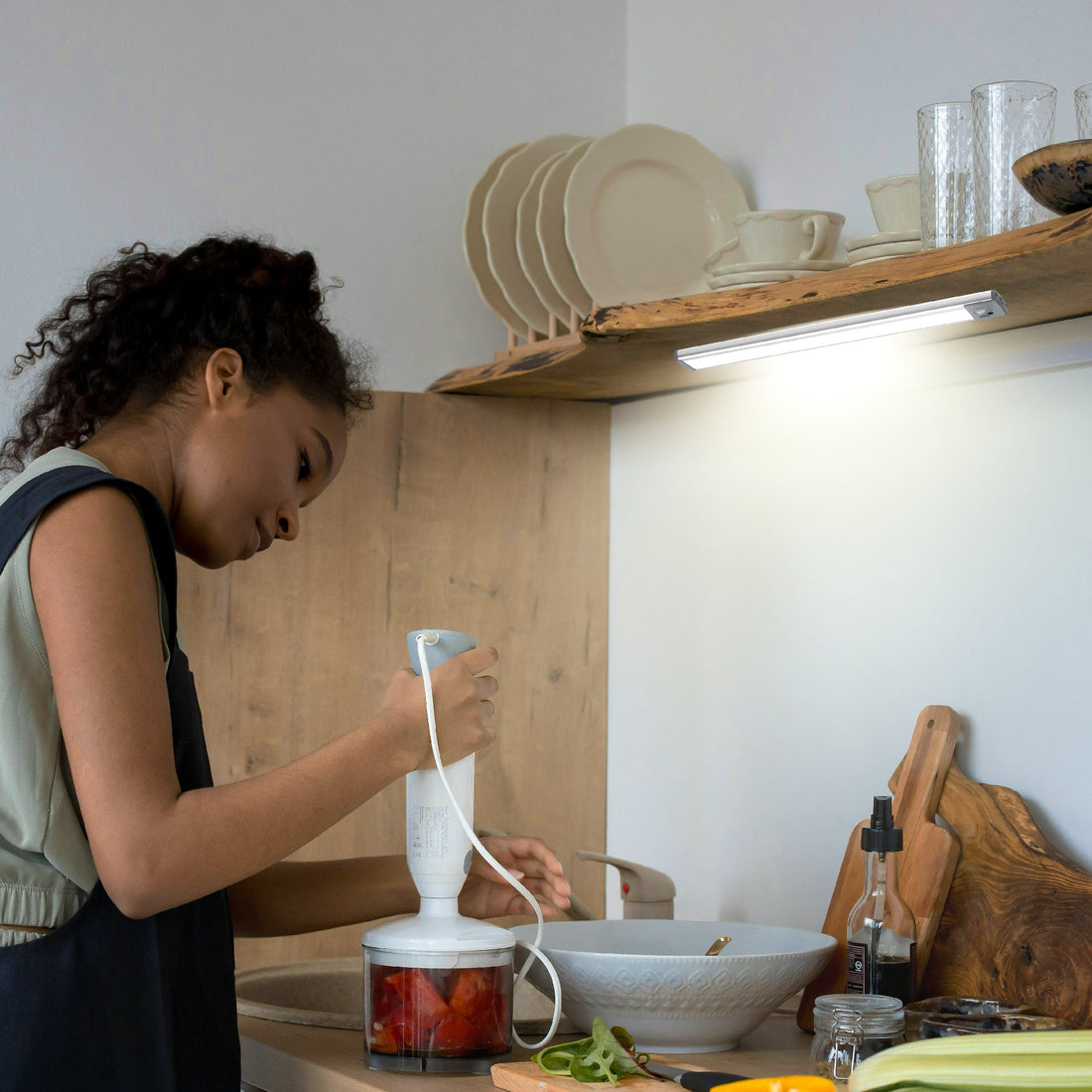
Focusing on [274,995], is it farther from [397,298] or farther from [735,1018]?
[397,298]

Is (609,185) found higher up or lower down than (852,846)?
higher up

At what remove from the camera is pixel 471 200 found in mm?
1723

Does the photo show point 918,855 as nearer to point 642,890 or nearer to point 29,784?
point 642,890

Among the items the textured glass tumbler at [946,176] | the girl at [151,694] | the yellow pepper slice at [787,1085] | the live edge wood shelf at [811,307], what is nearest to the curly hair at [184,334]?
the girl at [151,694]

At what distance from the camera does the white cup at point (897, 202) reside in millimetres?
1265

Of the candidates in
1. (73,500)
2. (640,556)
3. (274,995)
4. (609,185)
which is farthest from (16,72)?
(274,995)

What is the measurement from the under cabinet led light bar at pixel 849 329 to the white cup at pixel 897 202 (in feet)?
0.38

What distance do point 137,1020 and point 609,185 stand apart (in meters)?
1.09

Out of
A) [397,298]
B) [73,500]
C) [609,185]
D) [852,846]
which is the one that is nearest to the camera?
[73,500]

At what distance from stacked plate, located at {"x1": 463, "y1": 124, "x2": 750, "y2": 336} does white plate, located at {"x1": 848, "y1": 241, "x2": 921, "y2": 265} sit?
1.39 feet

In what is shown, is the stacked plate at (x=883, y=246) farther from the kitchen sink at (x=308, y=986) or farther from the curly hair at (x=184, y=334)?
the kitchen sink at (x=308, y=986)

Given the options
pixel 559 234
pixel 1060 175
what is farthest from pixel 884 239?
pixel 559 234

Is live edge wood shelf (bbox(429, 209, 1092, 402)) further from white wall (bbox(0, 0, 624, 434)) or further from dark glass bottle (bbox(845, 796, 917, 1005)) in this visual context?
dark glass bottle (bbox(845, 796, 917, 1005))

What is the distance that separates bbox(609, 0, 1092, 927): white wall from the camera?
1.34 meters
